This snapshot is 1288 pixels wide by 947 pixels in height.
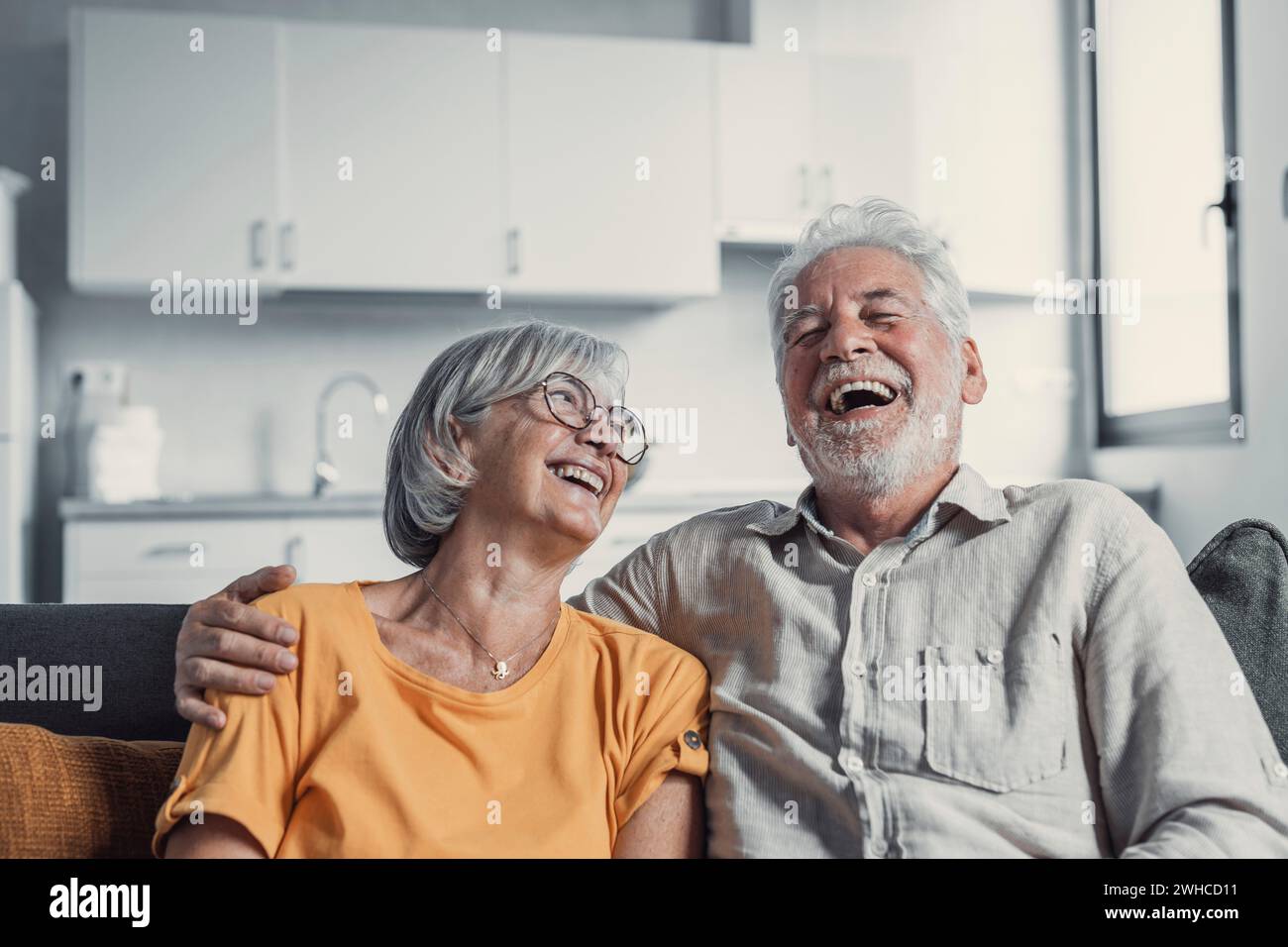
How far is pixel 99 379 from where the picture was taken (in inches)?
144

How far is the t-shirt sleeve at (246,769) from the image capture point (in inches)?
43.7

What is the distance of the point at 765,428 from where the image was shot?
13.6 feet

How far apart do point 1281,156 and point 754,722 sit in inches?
105

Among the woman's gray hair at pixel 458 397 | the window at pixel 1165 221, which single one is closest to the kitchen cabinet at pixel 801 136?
the window at pixel 1165 221

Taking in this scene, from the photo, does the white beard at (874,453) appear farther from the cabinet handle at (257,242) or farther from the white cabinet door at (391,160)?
the cabinet handle at (257,242)

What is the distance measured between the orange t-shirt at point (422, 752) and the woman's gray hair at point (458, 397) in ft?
0.41

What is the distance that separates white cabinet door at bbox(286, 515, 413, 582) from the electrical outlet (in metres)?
0.89

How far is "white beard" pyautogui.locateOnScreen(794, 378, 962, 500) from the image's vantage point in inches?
57.2

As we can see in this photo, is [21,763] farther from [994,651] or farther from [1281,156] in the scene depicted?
[1281,156]

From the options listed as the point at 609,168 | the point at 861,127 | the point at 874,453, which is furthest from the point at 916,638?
the point at 861,127

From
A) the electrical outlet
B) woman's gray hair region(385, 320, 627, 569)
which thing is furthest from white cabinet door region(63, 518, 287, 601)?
woman's gray hair region(385, 320, 627, 569)

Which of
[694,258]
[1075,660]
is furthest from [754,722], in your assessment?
[694,258]

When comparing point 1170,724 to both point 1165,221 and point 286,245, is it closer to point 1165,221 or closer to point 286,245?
point 286,245

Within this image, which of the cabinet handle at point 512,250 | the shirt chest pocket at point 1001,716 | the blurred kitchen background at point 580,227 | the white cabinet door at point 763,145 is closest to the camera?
the shirt chest pocket at point 1001,716
